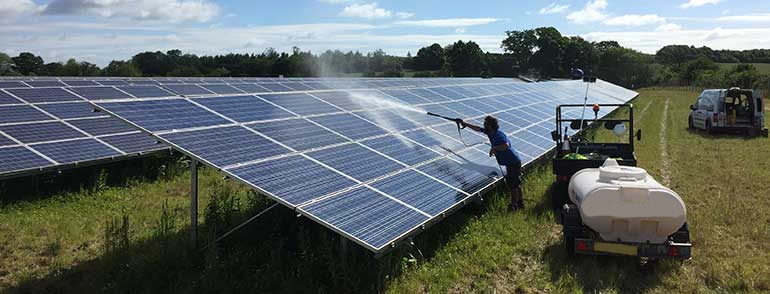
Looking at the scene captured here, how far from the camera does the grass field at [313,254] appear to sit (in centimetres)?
655

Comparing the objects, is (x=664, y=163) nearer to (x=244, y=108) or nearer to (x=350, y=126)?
(x=350, y=126)

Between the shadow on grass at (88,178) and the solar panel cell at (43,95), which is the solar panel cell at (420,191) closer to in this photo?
the shadow on grass at (88,178)

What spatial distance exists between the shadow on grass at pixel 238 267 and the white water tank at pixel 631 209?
226 centimetres

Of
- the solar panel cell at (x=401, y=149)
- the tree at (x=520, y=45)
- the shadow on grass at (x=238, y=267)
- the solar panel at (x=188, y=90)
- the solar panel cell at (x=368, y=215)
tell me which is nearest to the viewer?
the solar panel cell at (x=368, y=215)

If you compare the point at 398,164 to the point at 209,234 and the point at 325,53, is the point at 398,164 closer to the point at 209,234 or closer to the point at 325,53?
the point at 209,234

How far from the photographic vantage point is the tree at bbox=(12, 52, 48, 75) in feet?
225

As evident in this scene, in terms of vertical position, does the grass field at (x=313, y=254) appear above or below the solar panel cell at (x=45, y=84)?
below

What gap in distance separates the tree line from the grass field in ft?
190

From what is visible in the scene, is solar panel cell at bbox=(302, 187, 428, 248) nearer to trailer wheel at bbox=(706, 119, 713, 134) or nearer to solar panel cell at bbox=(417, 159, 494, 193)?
solar panel cell at bbox=(417, 159, 494, 193)

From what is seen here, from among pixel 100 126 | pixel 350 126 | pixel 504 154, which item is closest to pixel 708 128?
pixel 504 154

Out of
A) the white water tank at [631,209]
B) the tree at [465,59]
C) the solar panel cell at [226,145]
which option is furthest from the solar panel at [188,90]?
the tree at [465,59]

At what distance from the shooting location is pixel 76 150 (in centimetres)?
1133

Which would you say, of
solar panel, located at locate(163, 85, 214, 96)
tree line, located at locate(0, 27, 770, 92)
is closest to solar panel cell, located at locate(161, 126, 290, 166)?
solar panel, located at locate(163, 85, 214, 96)

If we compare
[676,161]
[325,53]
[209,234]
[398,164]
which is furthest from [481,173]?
[325,53]
